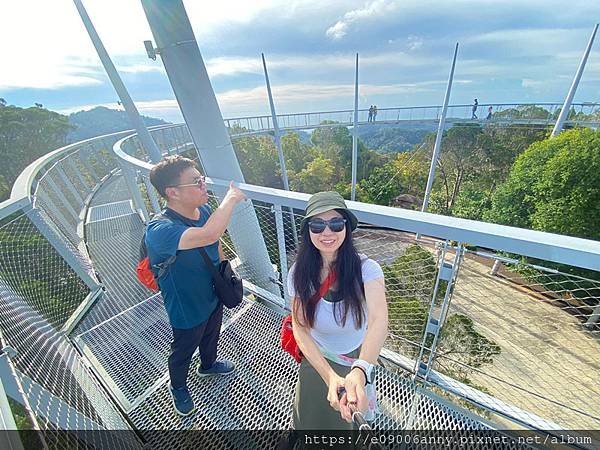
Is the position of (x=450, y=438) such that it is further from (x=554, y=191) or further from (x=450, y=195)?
(x=450, y=195)

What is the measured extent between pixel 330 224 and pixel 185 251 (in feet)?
2.79

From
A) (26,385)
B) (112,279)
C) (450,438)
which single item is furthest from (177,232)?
(112,279)

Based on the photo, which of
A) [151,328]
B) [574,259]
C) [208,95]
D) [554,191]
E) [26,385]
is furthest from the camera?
[554,191]

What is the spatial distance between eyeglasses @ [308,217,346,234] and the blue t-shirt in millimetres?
649

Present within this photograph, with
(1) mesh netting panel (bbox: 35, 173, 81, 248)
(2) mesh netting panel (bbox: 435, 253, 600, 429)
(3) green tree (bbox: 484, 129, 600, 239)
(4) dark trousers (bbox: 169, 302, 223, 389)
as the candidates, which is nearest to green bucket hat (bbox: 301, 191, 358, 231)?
(4) dark trousers (bbox: 169, 302, 223, 389)

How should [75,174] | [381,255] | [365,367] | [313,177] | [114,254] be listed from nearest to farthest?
[365,367], [381,255], [114,254], [75,174], [313,177]

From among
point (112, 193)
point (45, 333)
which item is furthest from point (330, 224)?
point (112, 193)

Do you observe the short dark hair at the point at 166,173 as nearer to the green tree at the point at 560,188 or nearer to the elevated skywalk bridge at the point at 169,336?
the elevated skywalk bridge at the point at 169,336

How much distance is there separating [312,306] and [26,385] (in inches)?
48.5

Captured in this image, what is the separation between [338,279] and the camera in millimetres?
1273

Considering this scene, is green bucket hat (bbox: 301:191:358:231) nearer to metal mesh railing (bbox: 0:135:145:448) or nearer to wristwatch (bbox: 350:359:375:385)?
wristwatch (bbox: 350:359:375:385)

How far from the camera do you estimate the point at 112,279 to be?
3398 millimetres

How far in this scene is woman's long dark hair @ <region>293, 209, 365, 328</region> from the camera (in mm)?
1255

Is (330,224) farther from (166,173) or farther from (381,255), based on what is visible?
(381,255)
